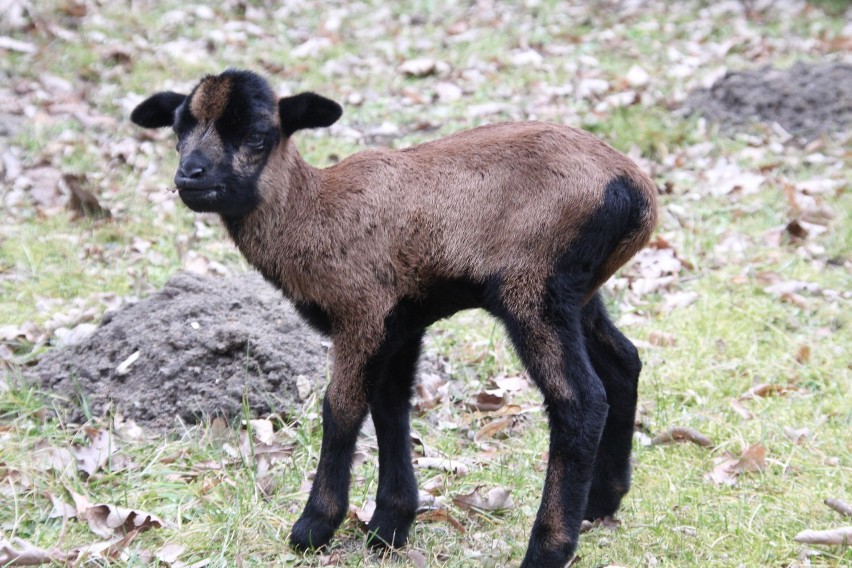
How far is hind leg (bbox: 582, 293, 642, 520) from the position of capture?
4.50 m

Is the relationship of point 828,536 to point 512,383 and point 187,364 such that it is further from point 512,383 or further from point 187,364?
point 187,364

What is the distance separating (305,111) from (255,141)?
258 mm

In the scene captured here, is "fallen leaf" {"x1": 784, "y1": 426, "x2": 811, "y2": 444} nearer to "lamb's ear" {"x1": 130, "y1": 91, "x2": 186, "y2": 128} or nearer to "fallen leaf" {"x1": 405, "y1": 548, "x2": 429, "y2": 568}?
"fallen leaf" {"x1": 405, "y1": 548, "x2": 429, "y2": 568}

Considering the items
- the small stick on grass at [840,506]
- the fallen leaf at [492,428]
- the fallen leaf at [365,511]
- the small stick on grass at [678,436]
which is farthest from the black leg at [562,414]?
the small stick on grass at [678,436]

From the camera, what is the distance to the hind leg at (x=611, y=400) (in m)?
4.50

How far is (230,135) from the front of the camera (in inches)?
162

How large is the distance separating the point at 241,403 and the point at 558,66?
6.84 m

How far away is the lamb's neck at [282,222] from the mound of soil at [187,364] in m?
0.99

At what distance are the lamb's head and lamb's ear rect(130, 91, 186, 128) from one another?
0.19 m

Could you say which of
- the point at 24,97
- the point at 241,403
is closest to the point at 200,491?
the point at 241,403

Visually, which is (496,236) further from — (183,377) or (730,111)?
(730,111)

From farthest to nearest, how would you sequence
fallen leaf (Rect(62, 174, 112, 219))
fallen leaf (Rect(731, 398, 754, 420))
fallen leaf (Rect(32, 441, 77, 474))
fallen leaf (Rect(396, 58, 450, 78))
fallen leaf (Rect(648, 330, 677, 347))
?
fallen leaf (Rect(396, 58, 450, 78)) → fallen leaf (Rect(62, 174, 112, 219)) → fallen leaf (Rect(648, 330, 677, 347)) → fallen leaf (Rect(731, 398, 754, 420)) → fallen leaf (Rect(32, 441, 77, 474))

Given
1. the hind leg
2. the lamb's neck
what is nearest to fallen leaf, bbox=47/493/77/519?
the lamb's neck

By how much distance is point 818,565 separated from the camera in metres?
4.22
